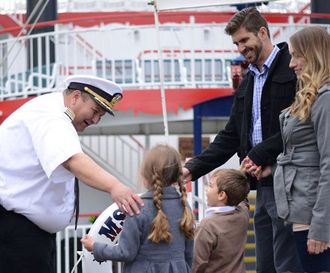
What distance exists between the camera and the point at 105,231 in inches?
263

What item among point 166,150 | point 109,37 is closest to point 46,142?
point 166,150

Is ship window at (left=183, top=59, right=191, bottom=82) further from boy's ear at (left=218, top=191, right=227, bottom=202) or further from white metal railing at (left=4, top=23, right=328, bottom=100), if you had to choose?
boy's ear at (left=218, top=191, right=227, bottom=202)

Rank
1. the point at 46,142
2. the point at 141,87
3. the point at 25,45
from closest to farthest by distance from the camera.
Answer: the point at 46,142, the point at 141,87, the point at 25,45

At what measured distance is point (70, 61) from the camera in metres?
15.1

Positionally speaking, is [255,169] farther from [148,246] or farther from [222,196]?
[148,246]

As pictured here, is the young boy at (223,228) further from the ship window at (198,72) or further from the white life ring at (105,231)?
the ship window at (198,72)

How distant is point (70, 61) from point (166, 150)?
1006 cm

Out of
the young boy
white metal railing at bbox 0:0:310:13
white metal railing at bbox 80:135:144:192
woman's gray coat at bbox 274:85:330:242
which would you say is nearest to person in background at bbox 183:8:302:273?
the young boy

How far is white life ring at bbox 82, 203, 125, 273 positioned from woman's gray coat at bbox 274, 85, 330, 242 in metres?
1.73

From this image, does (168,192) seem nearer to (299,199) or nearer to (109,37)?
(299,199)

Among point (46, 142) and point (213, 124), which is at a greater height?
point (46, 142)

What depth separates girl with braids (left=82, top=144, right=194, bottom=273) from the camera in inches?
203

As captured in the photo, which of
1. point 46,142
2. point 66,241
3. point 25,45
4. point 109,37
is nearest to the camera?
point 46,142

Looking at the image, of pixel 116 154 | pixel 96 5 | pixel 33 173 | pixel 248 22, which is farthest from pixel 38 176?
pixel 96 5
